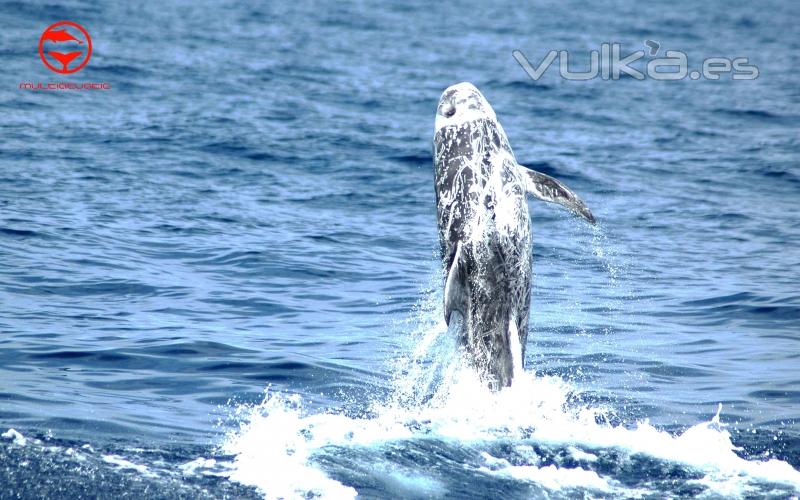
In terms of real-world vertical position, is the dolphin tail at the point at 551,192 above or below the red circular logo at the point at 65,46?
below

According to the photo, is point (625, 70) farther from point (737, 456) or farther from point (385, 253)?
point (737, 456)

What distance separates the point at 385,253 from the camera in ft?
72.3

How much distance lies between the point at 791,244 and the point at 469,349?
41.4 feet

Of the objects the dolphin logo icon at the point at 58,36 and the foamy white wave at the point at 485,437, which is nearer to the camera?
the foamy white wave at the point at 485,437

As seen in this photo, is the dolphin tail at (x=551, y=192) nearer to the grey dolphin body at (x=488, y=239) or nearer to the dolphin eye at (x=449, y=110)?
the grey dolphin body at (x=488, y=239)

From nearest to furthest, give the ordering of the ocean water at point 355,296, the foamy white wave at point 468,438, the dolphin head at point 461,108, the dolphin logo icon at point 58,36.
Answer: the foamy white wave at point 468,438
the ocean water at point 355,296
the dolphin head at point 461,108
the dolphin logo icon at point 58,36

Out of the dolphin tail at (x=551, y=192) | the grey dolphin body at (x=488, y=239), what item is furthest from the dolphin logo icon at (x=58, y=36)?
the dolphin tail at (x=551, y=192)

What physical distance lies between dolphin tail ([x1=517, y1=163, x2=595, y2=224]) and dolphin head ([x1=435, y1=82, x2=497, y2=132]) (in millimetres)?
971

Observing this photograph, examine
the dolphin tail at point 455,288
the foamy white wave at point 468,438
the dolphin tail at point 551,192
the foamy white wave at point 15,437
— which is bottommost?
the foamy white wave at point 468,438

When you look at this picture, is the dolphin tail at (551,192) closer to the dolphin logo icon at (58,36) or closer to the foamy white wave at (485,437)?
the foamy white wave at (485,437)

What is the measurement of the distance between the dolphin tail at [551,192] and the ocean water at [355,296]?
85.3 inches

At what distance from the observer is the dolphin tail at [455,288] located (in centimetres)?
1235

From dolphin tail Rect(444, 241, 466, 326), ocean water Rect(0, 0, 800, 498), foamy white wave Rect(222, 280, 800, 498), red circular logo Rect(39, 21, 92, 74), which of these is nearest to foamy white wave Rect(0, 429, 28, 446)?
ocean water Rect(0, 0, 800, 498)

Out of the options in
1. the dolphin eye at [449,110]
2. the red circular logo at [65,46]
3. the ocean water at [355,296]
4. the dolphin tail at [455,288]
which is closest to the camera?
the ocean water at [355,296]
